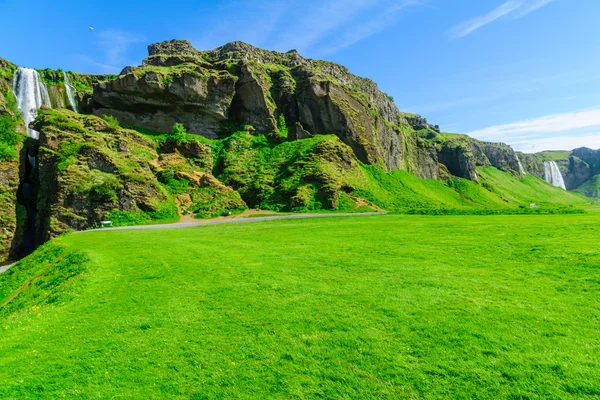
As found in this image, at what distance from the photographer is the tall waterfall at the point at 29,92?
63.0 m

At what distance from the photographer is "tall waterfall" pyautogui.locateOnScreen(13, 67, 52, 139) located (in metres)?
63.0

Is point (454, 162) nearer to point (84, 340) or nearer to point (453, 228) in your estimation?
point (453, 228)

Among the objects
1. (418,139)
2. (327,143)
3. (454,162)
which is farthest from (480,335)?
(454,162)

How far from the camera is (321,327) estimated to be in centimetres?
988

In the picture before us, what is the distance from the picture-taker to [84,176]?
1788 inches

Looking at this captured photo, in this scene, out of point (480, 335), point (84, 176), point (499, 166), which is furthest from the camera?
point (499, 166)

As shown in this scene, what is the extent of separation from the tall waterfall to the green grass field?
63.7 metres

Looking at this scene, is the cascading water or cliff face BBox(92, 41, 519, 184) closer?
the cascading water

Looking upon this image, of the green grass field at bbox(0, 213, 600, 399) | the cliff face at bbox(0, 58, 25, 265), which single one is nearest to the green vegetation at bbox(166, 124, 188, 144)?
the cliff face at bbox(0, 58, 25, 265)

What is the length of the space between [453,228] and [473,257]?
36.9 feet

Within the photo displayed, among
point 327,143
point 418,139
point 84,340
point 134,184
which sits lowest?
point 84,340

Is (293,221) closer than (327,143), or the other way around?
(293,221)

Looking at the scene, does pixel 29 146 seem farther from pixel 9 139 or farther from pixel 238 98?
pixel 238 98

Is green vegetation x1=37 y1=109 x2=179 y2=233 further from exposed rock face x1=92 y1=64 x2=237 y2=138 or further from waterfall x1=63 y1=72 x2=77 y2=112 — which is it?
waterfall x1=63 y1=72 x2=77 y2=112
